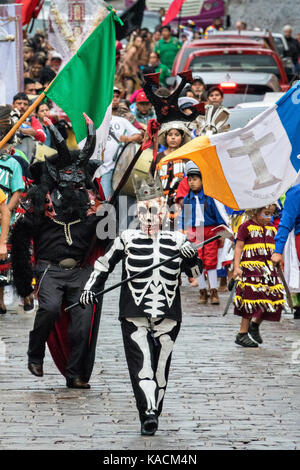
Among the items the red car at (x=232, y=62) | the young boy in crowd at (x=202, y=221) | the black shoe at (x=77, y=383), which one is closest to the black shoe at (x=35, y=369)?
the black shoe at (x=77, y=383)

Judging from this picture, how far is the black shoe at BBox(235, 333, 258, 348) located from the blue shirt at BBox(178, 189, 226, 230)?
280 centimetres

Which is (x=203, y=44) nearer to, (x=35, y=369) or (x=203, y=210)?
(x=203, y=210)

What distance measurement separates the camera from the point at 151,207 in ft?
28.9

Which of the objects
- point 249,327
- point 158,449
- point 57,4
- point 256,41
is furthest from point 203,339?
point 256,41

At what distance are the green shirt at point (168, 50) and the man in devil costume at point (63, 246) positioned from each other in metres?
15.6

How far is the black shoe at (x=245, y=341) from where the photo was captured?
11852 millimetres

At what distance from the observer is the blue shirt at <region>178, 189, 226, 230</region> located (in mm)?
14586

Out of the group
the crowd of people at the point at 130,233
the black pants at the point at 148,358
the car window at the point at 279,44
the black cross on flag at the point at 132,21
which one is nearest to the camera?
the black pants at the point at 148,358

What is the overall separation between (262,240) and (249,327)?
851mm

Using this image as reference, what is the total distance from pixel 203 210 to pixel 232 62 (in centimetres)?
710

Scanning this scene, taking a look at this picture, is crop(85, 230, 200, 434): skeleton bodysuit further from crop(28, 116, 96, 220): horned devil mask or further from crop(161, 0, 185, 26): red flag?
crop(161, 0, 185, 26): red flag

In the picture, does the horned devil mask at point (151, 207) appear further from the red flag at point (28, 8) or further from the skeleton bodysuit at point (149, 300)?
the red flag at point (28, 8)

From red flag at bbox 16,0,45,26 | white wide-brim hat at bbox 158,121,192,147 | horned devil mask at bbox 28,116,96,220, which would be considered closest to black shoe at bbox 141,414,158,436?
horned devil mask at bbox 28,116,96,220
